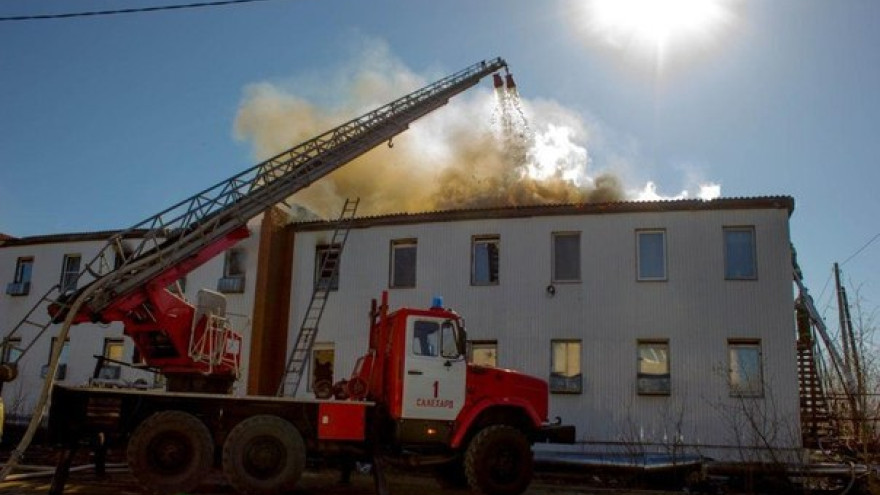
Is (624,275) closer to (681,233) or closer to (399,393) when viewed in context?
(681,233)

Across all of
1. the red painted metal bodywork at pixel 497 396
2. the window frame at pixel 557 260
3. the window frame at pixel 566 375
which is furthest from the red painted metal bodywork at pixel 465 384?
the window frame at pixel 557 260

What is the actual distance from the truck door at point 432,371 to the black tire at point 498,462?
0.66 meters

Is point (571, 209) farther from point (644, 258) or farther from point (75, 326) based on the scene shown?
point (75, 326)

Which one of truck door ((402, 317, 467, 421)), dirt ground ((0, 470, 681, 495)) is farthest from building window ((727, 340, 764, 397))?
truck door ((402, 317, 467, 421))

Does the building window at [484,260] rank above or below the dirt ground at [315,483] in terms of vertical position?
above

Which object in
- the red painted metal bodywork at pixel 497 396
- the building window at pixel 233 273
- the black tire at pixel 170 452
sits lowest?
the black tire at pixel 170 452

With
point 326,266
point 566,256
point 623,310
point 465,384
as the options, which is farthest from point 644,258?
point 465,384

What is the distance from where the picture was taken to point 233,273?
24.6 meters

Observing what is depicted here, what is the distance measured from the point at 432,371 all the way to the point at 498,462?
1798 mm

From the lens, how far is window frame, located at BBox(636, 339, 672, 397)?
66.5ft

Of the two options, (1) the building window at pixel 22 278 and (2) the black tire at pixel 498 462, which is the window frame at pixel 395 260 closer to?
(2) the black tire at pixel 498 462

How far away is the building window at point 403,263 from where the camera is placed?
2306 cm

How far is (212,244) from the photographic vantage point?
14.1m

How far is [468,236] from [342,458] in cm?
1052
